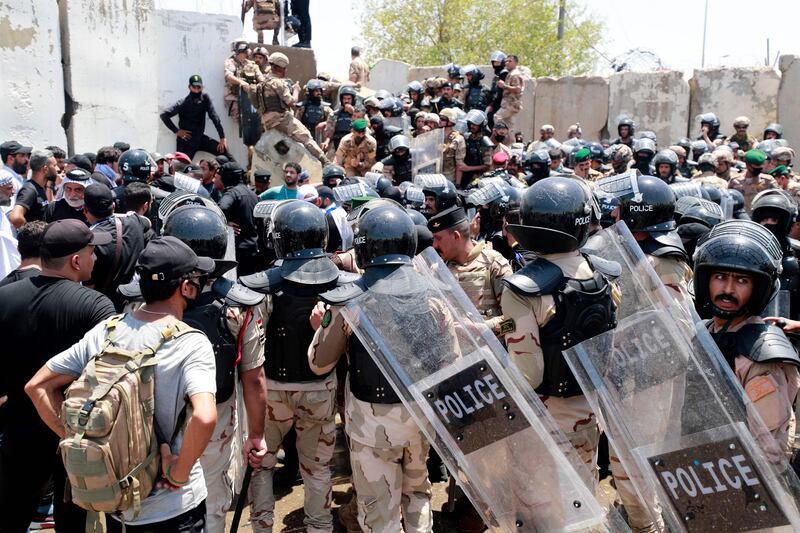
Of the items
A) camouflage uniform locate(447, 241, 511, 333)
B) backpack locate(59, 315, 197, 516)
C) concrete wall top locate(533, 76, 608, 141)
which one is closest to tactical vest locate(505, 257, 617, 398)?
camouflage uniform locate(447, 241, 511, 333)

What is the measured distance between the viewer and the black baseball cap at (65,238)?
3.71 meters

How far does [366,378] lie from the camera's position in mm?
3719

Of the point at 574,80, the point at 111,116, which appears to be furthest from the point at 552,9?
the point at 111,116

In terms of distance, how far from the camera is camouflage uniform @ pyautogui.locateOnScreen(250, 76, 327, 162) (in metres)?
11.3

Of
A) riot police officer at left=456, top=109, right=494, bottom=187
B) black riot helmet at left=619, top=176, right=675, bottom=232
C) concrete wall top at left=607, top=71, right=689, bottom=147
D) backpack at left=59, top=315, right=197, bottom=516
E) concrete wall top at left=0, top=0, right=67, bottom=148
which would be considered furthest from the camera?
concrete wall top at left=607, top=71, right=689, bottom=147

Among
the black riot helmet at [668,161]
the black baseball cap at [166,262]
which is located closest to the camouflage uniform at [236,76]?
the black riot helmet at [668,161]

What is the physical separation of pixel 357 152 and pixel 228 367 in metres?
8.26

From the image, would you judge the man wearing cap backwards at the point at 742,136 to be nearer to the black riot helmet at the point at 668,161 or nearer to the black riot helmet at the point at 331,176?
the black riot helmet at the point at 668,161

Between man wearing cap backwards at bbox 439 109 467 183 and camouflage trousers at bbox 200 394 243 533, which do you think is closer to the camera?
camouflage trousers at bbox 200 394 243 533

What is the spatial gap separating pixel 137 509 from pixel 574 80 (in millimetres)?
17048

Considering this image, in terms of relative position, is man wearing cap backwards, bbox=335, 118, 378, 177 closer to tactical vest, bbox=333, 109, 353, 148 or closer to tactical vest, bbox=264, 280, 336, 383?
tactical vest, bbox=333, 109, 353, 148

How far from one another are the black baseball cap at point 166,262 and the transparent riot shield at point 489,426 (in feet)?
2.99

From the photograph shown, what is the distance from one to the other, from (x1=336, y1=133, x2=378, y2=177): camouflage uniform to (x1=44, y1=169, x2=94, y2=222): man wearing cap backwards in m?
5.50

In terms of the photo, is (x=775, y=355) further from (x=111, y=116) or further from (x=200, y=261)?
(x=111, y=116)
